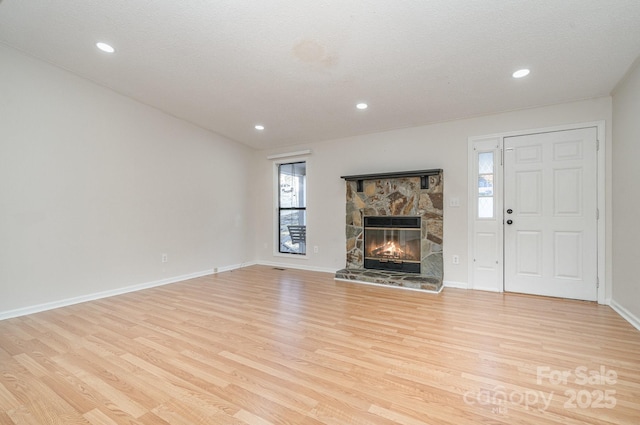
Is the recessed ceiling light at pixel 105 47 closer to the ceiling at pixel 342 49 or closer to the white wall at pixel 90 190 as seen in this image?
the ceiling at pixel 342 49

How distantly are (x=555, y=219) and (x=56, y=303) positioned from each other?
19.3 ft

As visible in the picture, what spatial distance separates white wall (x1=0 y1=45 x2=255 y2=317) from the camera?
2.91 meters

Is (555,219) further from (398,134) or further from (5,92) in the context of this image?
(5,92)

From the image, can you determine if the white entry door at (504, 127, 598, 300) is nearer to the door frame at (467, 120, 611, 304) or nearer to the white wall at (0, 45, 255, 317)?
the door frame at (467, 120, 611, 304)

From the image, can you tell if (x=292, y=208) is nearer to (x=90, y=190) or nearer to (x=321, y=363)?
(x=90, y=190)

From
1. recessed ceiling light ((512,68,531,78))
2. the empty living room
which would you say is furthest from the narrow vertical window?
recessed ceiling light ((512,68,531,78))

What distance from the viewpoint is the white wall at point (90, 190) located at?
291cm

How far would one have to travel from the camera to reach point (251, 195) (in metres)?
5.93

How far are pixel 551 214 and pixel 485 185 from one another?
798 mm

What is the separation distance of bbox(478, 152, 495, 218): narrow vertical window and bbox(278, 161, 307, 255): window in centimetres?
288

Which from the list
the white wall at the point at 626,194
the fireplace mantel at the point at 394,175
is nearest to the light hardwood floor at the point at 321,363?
the white wall at the point at 626,194

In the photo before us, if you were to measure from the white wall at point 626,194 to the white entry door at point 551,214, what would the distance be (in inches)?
8.7

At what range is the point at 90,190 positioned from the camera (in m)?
3.47

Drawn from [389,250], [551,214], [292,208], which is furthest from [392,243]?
[292,208]
